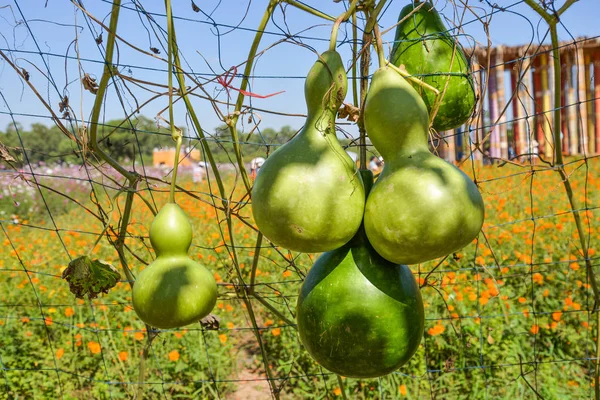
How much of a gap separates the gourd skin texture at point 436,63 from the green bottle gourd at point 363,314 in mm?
324

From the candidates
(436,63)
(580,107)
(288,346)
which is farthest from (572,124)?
(436,63)

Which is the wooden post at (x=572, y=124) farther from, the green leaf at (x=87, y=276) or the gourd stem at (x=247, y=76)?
the green leaf at (x=87, y=276)

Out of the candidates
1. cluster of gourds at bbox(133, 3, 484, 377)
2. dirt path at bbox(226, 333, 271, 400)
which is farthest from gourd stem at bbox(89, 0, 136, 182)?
dirt path at bbox(226, 333, 271, 400)

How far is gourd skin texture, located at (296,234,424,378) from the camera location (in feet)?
3.30

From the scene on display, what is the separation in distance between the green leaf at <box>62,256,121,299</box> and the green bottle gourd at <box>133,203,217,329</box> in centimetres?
23

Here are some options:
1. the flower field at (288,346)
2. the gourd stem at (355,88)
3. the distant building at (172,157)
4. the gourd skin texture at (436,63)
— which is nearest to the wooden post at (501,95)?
the distant building at (172,157)

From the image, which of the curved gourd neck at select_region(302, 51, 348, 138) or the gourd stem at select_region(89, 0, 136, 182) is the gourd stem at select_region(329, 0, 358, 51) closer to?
the curved gourd neck at select_region(302, 51, 348, 138)

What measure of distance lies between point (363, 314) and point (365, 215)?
21 cm

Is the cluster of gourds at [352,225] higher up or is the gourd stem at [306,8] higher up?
the gourd stem at [306,8]

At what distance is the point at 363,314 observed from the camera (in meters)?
1.01

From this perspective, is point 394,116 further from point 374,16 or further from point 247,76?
point 247,76

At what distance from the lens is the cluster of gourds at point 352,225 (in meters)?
0.86

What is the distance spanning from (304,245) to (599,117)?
47.4ft

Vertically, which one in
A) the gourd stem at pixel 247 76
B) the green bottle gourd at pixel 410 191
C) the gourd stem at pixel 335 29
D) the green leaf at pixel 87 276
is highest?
the gourd stem at pixel 247 76
